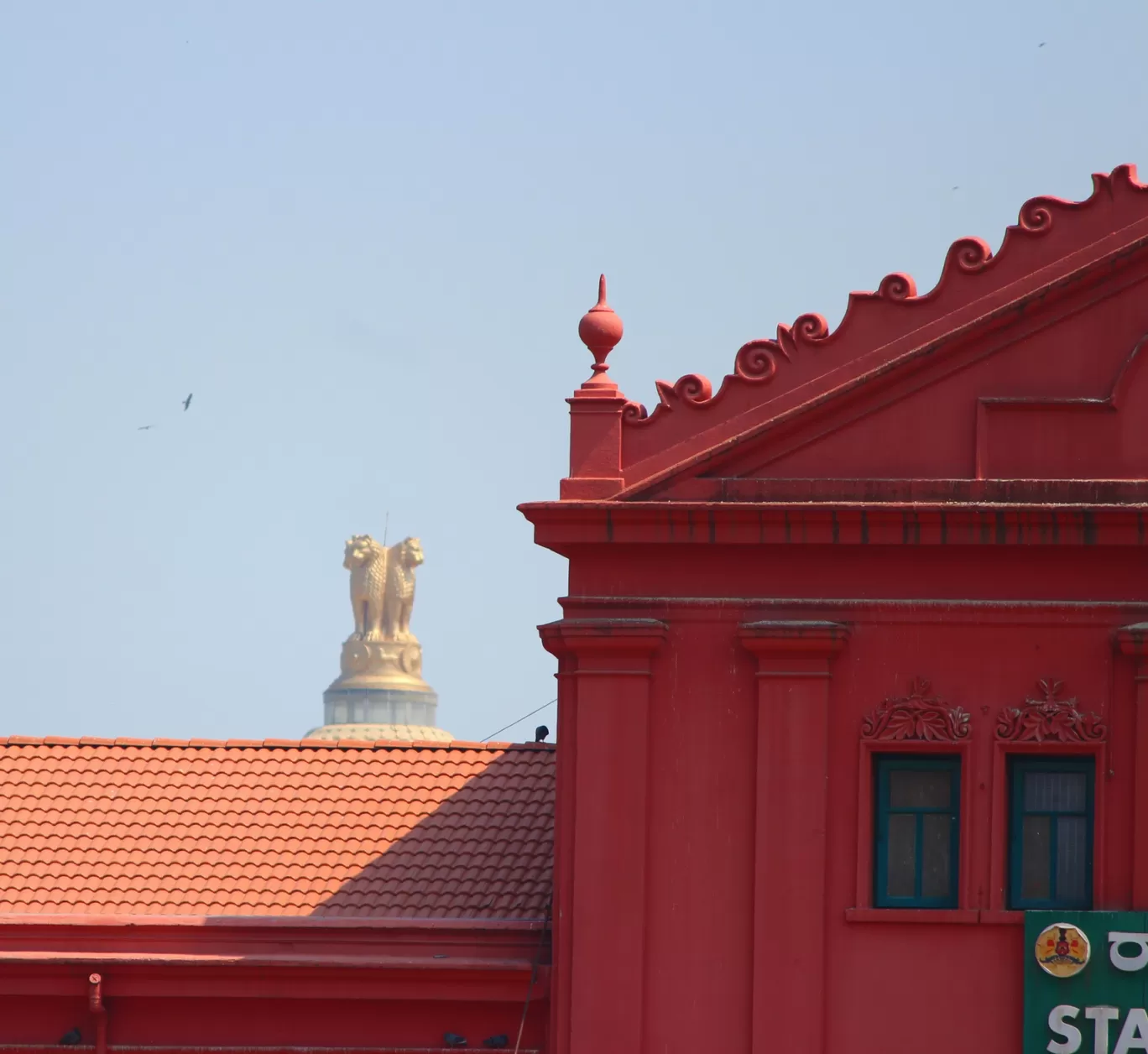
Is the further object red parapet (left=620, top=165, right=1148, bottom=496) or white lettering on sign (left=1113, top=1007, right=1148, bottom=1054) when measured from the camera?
red parapet (left=620, top=165, right=1148, bottom=496)

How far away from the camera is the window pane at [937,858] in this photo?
1878cm

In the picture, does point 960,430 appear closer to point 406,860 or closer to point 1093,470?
point 1093,470

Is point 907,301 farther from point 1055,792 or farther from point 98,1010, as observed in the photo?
point 98,1010

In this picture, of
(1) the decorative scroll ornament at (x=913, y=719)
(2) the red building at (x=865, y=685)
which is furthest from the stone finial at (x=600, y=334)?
(1) the decorative scroll ornament at (x=913, y=719)

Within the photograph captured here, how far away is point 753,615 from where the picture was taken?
62.8 ft

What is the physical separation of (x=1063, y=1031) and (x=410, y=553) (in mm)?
81940

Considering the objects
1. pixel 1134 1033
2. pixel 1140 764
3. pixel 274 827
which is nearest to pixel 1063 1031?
pixel 1134 1033

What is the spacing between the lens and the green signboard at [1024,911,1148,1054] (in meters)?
18.2

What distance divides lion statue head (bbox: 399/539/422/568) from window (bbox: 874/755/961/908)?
80006 mm

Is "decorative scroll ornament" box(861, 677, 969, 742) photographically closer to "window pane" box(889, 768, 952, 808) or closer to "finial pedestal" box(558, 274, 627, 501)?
"window pane" box(889, 768, 952, 808)

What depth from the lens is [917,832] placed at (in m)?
18.9

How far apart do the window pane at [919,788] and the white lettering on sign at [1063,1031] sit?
5.65 feet

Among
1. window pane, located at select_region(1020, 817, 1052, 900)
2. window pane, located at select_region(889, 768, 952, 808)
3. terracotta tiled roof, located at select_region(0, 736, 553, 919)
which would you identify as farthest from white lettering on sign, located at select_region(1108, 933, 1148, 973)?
terracotta tiled roof, located at select_region(0, 736, 553, 919)

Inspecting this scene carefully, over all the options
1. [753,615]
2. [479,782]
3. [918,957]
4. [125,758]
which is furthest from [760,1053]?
[125,758]
